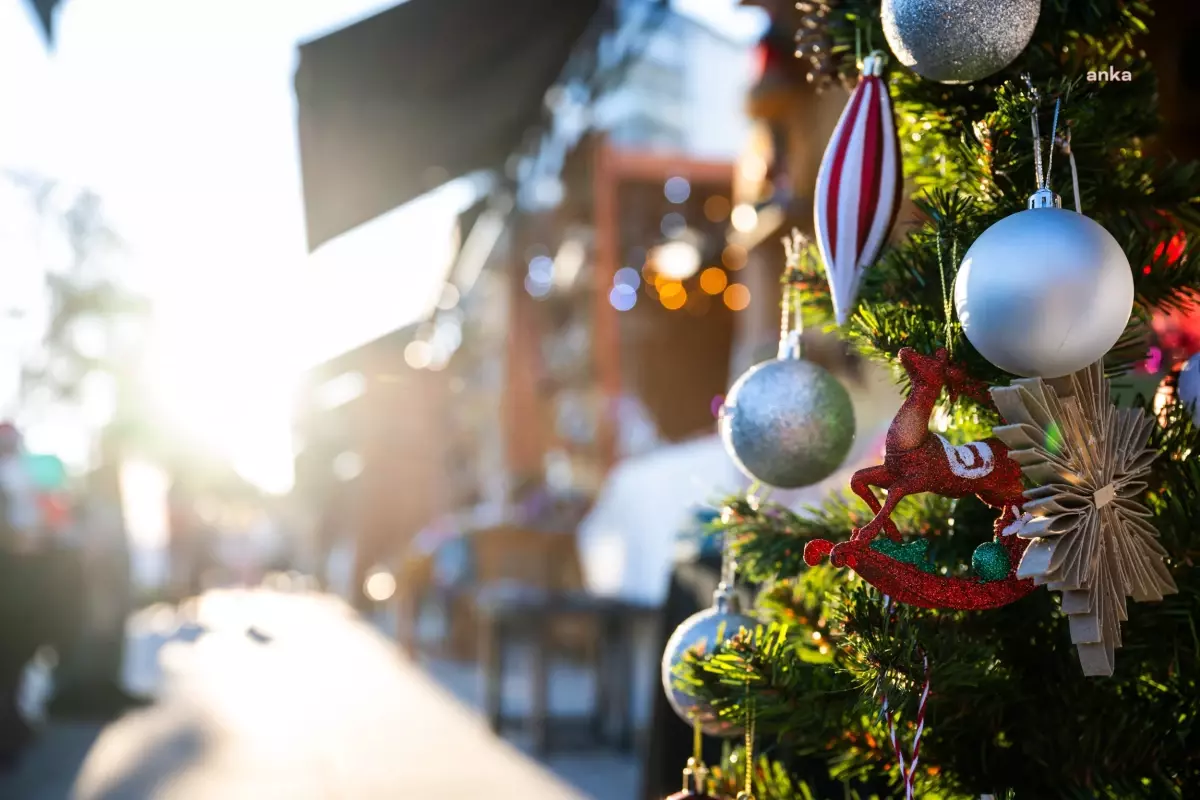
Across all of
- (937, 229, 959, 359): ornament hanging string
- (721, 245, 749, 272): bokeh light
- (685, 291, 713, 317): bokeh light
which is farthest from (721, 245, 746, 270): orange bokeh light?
(937, 229, 959, 359): ornament hanging string

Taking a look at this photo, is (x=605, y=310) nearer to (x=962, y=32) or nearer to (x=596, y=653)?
(x=596, y=653)

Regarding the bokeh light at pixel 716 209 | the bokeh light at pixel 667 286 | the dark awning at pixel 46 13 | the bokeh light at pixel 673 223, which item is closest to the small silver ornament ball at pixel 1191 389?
the dark awning at pixel 46 13

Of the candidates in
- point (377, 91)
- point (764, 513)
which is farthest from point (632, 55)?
point (764, 513)

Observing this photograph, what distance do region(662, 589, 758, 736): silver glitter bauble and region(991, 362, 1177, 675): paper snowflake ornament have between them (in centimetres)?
Result: 32

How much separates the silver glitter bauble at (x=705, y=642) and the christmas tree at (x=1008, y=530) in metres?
0.03

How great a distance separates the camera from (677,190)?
20.2ft

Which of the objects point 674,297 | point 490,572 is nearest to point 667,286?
point 674,297

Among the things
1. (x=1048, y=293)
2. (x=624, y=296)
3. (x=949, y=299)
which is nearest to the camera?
(x=1048, y=293)

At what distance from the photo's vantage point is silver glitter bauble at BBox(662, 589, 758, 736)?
2.97ft

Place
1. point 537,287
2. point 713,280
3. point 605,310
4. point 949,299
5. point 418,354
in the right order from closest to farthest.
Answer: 1. point 949,299
2. point 605,310
3. point 713,280
4. point 537,287
5. point 418,354

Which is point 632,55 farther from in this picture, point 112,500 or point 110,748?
point 110,748

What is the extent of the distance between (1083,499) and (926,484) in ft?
0.30

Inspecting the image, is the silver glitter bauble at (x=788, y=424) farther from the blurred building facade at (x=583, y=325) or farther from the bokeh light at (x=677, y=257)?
the bokeh light at (x=677, y=257)

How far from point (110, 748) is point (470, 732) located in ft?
3.59
